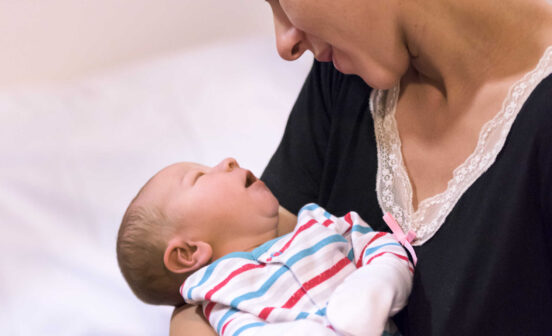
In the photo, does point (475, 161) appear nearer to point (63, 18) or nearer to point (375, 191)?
point (375, 191)

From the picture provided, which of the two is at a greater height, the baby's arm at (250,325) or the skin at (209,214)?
the skin at (209,214)

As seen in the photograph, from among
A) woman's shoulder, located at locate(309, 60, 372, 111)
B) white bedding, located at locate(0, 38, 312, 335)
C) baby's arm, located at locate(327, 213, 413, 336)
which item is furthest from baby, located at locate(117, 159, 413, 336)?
white bedding, located at locate(0, 38, 312, 335)

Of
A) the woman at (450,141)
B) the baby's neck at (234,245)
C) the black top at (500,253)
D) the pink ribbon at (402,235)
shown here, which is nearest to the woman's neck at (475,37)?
the woman at (450,141)

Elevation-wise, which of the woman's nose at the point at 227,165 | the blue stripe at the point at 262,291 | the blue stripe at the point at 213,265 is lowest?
the blue stripe at the point at 262,291

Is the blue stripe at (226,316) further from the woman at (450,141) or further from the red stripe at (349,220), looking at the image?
the red stripe at (349,220)

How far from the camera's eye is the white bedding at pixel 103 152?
1805mm

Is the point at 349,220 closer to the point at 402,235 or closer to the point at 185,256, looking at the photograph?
the point at 402,235

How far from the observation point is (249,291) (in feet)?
3.96

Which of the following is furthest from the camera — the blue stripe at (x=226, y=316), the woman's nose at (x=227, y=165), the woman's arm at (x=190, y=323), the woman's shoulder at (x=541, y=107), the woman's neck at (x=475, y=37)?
the woman's nose at (x=227, y=165)

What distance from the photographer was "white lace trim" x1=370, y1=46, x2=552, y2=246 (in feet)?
3.51

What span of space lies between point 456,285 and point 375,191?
306mm

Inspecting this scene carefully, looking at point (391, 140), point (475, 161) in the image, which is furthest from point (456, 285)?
point (391, 140)

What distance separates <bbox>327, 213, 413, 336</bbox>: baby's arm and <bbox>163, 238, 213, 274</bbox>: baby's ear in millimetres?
318

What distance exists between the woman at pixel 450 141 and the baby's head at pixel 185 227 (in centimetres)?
12
